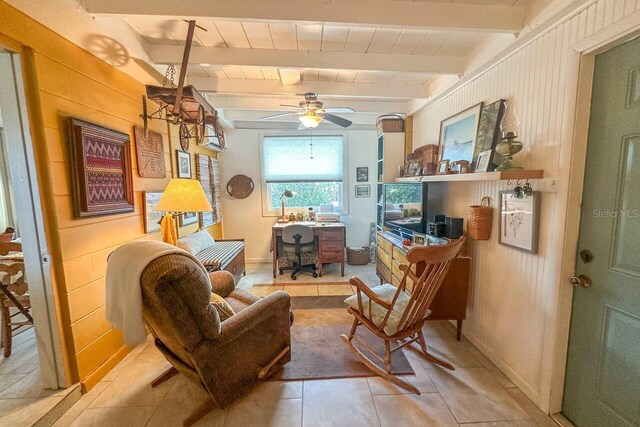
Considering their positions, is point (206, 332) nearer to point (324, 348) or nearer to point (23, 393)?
point (324, 348)

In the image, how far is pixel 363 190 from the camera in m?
4.65

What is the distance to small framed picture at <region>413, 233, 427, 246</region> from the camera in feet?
8.51

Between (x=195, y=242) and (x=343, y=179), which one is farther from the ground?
(x=343, y=179)

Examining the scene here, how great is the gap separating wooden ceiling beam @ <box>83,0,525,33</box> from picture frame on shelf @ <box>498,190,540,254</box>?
107 cm

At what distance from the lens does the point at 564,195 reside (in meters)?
1.42

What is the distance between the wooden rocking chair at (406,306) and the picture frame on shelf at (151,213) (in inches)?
77.1

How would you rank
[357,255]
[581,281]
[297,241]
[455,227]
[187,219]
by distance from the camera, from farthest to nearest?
[357,255] → [297,241] → [187,219] → [455,227] → [581,281]

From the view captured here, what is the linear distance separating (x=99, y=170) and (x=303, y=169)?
3053 millimetres

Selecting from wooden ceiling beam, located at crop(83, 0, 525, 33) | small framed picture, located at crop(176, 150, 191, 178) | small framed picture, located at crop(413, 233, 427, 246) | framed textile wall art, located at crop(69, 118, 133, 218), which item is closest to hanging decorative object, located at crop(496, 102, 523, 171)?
wooden ceiling beam, located at crop(83, 0, 525, 33)

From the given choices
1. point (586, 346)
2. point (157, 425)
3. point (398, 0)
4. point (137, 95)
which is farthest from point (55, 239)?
point (586, 346)

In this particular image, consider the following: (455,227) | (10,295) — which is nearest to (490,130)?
→ (455,227)

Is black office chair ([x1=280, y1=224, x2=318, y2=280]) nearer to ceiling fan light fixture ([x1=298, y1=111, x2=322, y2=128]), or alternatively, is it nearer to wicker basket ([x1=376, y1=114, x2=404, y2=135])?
ceiling fan light fixture ([x1=298, y1=111, x2=322, y2=128])

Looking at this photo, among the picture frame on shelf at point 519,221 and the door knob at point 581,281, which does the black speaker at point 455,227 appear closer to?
the picture frame on shelf at point 519,221

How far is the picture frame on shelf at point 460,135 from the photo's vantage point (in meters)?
2.22
